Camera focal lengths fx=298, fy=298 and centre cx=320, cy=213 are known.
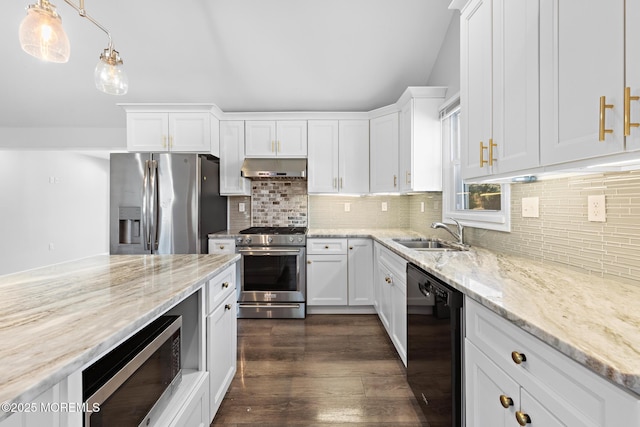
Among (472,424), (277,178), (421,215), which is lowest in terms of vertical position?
(472,424)

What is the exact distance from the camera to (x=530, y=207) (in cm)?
176

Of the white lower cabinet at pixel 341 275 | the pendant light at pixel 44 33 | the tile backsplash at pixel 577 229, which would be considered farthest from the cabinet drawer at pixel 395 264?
the pendant light at pixel 44 33

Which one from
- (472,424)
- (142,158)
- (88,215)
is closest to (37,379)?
(472,424)

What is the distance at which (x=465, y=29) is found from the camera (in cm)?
182

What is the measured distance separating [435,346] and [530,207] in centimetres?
100

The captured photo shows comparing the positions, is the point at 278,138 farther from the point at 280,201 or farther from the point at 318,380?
the point at 318,380

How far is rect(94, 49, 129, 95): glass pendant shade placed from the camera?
1.55 meters

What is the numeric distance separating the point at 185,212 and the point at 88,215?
14.7 ft

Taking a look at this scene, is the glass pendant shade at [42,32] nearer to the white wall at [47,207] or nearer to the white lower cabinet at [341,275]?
the white lower cabinet at [341,275]

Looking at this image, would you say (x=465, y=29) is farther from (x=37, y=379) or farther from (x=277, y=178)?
(x=277, y=178)

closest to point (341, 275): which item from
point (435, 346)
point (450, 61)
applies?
point (435, 346)

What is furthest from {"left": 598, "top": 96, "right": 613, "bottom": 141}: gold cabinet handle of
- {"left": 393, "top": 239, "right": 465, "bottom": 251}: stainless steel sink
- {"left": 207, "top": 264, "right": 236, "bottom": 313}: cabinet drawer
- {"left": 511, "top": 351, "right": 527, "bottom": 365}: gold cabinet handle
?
{"left": 393, "top": 239, "right": 465, "bottom": 251}: stainless steel sink

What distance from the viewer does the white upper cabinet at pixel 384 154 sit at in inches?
134

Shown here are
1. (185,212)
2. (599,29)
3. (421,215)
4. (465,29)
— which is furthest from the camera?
(421,215)
